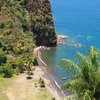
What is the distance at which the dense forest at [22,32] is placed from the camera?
7519 cm

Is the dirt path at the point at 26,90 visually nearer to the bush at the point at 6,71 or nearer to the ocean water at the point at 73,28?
the bush at the point at 6,71

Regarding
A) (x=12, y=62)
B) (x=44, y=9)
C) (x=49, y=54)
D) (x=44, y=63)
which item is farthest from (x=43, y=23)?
(x=12, y=62)

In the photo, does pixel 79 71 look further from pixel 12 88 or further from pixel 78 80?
pixel 12 88

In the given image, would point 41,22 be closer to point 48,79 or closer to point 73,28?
point 73,28

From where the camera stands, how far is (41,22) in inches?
3917

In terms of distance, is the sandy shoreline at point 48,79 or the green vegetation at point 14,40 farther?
the green vegetation at point 14,40

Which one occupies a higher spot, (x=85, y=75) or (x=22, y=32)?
(x=85, y=75)

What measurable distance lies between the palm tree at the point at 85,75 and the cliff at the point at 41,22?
2621 inches

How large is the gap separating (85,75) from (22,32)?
58019mm

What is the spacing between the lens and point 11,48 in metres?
81.8

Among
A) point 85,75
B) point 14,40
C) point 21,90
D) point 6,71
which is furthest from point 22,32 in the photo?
point 85,75

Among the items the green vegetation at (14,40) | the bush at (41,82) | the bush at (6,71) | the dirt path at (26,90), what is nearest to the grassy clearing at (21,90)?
the dirt path at (26,90)

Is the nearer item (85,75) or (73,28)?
(85,75)

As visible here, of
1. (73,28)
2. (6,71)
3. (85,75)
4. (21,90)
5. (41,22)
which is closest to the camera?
(85,75)
